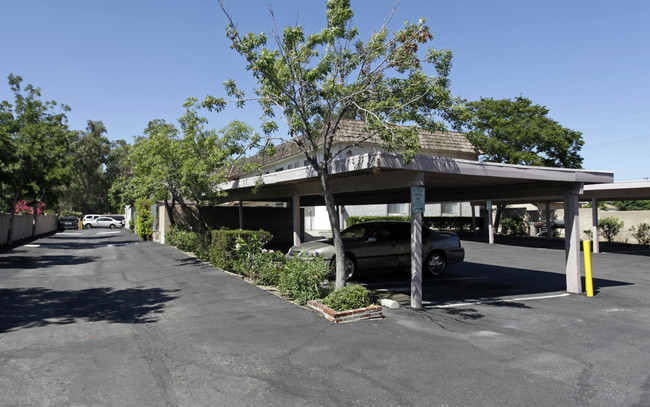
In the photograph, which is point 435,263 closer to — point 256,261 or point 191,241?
point 256,261

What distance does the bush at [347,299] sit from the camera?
7.35 meters

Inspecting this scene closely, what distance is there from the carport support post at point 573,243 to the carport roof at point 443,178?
0.22 meters

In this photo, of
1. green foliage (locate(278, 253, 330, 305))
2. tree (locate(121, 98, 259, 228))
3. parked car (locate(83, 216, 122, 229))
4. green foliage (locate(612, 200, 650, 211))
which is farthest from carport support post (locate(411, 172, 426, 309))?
parked car (locate(83, 216, 122, 229))

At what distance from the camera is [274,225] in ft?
77.9

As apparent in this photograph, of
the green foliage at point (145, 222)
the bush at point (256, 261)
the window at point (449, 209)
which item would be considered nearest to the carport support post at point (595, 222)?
the window at point (449, 209)

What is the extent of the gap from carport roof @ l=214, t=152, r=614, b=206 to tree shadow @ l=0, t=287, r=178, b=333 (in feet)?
11.6

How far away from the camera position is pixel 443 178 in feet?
31.0

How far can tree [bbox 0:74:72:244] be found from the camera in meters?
22.0

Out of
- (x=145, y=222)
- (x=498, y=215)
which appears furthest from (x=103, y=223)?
(x=498, y=215)

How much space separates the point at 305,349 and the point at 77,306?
5.17 m

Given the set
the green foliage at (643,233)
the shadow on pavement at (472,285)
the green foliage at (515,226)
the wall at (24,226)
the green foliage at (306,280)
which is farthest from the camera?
the green foliage at (515,226)

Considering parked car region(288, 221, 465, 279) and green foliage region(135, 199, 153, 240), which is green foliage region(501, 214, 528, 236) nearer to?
parked car region(288, 221, 465, 279)

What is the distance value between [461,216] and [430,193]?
2148cm

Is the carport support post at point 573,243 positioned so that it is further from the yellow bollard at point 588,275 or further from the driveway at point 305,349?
the driveway at point 305,349
